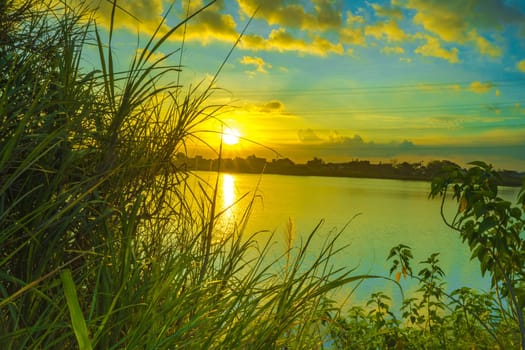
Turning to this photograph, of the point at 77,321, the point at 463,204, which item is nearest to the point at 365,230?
the point at 463,204

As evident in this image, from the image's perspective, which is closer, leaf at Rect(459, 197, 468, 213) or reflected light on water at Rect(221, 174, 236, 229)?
reflected light on water at Rect(221, 174, 236, 229)

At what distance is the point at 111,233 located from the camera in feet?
5.75

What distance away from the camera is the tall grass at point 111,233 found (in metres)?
1.30

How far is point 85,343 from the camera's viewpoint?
734mm

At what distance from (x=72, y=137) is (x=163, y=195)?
1.74 feet

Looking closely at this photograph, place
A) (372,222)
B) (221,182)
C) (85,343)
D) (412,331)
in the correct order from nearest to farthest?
(85,343) < (221,182) < (412,331) < (372,222)

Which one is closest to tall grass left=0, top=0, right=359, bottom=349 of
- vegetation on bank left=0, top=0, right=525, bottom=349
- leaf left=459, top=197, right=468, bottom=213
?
vegetation on bank left=0, top=0, right=525, bottom=349

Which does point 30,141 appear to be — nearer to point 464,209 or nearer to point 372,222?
point 464,209

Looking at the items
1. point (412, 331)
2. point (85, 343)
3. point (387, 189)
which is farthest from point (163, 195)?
point (387, 189)

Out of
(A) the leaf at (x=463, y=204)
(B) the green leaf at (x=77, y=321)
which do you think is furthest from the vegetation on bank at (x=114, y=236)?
(A) the leaf at (x=463, y=204)

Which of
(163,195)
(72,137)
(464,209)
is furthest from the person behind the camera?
(464,209)

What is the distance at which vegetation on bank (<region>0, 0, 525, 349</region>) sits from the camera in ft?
4.26

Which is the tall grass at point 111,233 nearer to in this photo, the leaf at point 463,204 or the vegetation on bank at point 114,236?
the vegetation on bank at point 114,236

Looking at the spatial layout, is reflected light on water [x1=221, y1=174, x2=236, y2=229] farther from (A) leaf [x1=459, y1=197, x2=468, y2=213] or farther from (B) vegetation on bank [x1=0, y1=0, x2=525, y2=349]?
(A) leaf [x1=459, y1=197, x2=468, y2=213]
